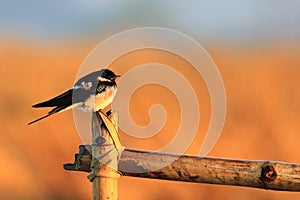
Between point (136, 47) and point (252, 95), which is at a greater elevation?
point (136, 47)

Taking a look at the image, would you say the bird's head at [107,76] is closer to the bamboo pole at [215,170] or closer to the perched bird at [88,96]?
the perched bird at [88,96]

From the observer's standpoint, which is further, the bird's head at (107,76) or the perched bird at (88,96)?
the bird's head at (107,76)

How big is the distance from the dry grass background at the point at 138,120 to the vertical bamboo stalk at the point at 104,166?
5137 mm

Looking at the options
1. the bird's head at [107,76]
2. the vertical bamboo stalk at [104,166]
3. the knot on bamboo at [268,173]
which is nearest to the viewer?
the knot on bamboo at [268,173]

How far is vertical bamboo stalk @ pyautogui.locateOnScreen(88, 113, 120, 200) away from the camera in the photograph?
13.0ft

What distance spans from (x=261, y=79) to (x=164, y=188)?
8.82 feet

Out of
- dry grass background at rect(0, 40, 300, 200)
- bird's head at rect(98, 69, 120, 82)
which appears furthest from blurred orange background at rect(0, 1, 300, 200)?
bird's head at rect(98, 69, 120, 82)

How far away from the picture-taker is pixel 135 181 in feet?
30.8

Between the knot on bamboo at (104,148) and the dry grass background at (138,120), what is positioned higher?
the dry grass background at (138,120)

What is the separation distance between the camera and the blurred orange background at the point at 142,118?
931 cm

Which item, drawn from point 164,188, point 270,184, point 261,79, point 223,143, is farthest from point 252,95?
point 270,184

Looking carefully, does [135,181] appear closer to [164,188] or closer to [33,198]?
[164,188]

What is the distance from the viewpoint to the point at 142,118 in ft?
33.9

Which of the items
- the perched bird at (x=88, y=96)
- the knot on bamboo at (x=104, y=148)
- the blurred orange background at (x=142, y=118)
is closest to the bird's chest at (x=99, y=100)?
the perched bird at (x=88, y=96)
